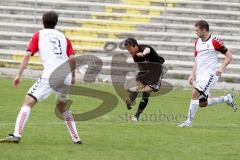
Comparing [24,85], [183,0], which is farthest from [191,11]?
[24,85]

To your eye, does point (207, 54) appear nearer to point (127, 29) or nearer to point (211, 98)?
point (211, 98)

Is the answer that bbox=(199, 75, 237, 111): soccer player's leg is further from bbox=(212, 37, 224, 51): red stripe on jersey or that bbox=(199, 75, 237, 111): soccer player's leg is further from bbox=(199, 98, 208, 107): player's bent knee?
bbox=(212, 37, 224, 51): red stripe on jersey

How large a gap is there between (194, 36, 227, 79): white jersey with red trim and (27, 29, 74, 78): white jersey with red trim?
14.5ft

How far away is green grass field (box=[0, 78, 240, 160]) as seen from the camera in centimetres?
1074

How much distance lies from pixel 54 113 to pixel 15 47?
10.2 meters

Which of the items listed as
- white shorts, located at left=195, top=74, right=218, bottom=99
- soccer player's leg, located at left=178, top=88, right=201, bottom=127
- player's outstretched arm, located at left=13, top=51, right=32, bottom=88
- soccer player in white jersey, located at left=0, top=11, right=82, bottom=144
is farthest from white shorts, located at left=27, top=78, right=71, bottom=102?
white shorts, located at left=195, top=74, right=218, bottom=99

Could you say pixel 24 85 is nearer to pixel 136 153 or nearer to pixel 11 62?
pixel 11 62

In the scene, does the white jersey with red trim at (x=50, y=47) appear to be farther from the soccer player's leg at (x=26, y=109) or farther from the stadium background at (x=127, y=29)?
the stadium background at (x=127, y=29)

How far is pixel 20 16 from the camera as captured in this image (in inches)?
1101

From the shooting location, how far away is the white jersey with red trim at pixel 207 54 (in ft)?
49.4

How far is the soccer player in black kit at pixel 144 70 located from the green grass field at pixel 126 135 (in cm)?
40

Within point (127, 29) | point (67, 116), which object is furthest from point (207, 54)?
point (127, 29)

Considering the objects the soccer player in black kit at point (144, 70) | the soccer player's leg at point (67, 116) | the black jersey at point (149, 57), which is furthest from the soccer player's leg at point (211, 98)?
the soccer player's leg at point (67, 116)

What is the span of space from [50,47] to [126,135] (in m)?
2.56
